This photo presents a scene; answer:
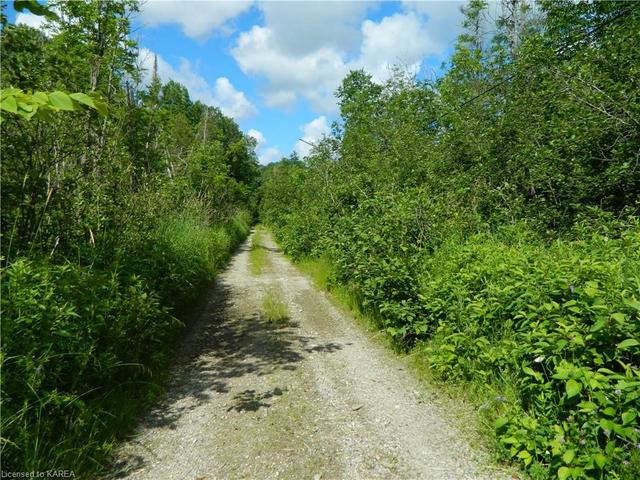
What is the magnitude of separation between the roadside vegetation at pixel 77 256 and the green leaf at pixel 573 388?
3.22 m

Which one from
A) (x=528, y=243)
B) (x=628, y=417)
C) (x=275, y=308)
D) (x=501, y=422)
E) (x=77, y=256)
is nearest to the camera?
(x=628, y=417)

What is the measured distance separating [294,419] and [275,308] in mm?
4431

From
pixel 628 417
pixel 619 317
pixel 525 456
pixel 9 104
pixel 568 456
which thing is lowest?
pixel 525 456

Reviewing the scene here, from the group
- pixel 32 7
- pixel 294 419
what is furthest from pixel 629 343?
pixel 32 7

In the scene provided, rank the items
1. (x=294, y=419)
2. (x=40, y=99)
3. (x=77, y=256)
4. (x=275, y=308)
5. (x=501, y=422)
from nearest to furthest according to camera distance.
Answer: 1. (x=40, y=99)
2. (x=501, y=422)
3. (x=294, y=419)
4. (x=77, y=256)
5. (x=275, y=308)

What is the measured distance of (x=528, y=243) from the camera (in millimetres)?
5879

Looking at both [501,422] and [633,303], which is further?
[501,422]

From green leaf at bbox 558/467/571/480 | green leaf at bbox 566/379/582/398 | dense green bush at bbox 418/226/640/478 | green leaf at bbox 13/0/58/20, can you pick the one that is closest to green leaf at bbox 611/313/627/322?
dense green bush at bbox 418/226/640/478

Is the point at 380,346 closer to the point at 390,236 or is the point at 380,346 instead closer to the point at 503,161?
the point at 390,236

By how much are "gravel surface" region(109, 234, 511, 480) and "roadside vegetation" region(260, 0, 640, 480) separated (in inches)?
20.7

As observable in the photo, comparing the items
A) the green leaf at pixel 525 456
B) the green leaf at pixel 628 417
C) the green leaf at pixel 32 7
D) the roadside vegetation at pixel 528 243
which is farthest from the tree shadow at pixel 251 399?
the green leaf at pixel 32 7

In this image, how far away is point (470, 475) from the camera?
296cm

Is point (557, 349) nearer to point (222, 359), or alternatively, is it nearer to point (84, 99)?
point (84, 99)

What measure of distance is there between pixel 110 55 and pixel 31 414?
6475mm
